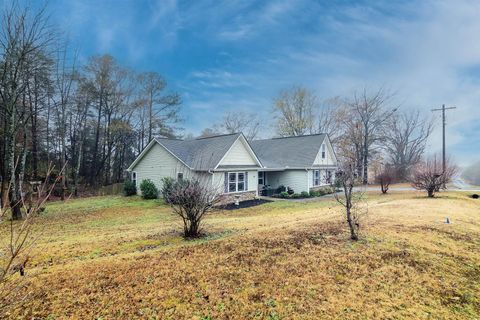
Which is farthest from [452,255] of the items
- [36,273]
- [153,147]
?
[153,147]

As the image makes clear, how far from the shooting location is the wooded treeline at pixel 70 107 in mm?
12703

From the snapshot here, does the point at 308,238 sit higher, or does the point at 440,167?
the point at 440,167

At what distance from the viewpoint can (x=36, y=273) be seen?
450 centimetres

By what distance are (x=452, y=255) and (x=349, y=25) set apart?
15.0 m

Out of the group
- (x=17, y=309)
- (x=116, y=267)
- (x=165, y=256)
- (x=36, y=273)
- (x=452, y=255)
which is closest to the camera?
(x=17, y=309)

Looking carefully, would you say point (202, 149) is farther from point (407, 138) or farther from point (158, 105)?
point (407, 138)

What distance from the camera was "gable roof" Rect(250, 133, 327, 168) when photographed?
24.2 m

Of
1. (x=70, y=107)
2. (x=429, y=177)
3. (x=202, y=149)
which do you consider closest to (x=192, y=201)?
(x=202, y=149)

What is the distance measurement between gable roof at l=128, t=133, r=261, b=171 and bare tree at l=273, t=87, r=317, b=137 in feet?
68.1

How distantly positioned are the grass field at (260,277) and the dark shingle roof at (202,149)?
36.7 ft

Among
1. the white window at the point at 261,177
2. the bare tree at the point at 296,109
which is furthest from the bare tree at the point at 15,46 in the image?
the bare tree at the point at 296,109

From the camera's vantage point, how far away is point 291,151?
2616 cm

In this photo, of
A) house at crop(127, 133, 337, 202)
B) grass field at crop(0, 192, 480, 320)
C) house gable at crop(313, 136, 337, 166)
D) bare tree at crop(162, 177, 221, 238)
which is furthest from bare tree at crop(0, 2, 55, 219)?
house gable at crop(313, 136, 337, 166)

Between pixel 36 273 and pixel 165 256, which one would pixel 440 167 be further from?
pixel 36 273
